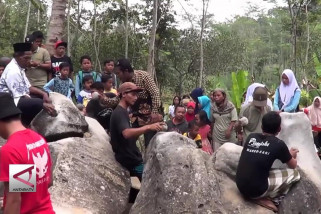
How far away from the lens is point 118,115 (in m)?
5.44

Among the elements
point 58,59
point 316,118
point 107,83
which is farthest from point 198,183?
point 316,118

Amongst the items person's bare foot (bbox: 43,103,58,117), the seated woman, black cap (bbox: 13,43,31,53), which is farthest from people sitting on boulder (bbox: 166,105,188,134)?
black cap (bbox: 13,43,31,53)

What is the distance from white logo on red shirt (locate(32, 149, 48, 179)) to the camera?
2926 mm

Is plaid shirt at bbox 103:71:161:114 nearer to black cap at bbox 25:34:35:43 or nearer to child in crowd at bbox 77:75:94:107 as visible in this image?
child in crowd at bbox 77:75:94:107

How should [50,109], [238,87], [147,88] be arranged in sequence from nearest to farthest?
1. [50,109]
2. [147,88]
3. [238,87]

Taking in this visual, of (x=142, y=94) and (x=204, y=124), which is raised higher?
(x=142, y=94)

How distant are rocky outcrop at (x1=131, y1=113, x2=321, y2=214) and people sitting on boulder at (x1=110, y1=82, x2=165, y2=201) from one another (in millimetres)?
250

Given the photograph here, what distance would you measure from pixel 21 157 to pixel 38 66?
4756 mm

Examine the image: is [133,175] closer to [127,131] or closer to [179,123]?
[127,131]

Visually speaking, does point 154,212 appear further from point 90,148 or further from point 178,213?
point 90,148

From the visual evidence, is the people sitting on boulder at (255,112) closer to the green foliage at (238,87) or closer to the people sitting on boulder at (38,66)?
the people sitting on boulder at (38,66)

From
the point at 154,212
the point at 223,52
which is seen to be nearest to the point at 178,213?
the point at 154,212

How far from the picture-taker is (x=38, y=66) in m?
7.35

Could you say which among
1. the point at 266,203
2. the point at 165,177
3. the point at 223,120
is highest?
the point at 223,120
